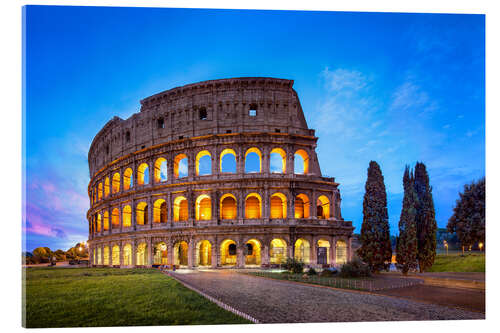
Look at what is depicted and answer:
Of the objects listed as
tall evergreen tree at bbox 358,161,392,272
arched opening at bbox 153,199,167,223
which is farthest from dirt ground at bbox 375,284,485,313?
arched opening at bbox 153,199,167,223

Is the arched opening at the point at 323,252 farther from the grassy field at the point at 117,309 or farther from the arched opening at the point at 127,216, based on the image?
the arched opening at the point at 127,216

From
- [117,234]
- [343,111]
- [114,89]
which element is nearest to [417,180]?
[343,111]

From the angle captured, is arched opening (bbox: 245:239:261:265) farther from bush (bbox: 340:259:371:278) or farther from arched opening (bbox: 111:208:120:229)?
arched opening (bbox: 111:208:120:229)

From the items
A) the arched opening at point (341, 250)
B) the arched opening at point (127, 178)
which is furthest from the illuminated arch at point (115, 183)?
the arched opening at point (341, 250)

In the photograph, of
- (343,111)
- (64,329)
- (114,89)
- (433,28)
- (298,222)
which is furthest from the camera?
(298,222)

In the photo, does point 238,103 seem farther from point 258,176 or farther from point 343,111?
point 343,111
